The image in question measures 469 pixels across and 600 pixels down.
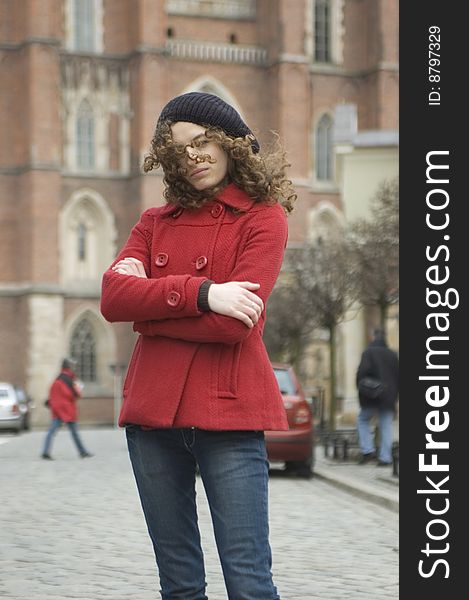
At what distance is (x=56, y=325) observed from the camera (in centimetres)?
4922

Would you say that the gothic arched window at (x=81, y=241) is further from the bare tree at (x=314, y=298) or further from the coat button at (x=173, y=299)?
the coat button at (x=173, y=299)

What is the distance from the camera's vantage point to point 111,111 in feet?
171

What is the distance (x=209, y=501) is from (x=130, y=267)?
667 mm

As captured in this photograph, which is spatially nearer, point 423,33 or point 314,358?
point 423,33

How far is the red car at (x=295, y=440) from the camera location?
576 inches

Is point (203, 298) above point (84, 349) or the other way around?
above

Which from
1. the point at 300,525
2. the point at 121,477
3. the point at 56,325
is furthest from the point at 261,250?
the point at 56,325

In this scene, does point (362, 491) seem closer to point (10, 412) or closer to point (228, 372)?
point (228, 372)

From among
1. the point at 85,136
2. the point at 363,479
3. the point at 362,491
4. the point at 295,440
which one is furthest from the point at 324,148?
the point at 362,491

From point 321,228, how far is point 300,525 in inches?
1749

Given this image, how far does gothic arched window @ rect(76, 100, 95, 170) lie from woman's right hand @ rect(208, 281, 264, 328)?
49102 mm

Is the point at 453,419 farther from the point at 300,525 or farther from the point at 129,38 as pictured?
the point at 129,38

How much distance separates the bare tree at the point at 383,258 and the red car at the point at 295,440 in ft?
16.3

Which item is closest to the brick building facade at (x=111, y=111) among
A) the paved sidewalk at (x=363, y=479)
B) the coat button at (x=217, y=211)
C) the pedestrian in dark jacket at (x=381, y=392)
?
the paved sidewalk at (x=363, y=479)
